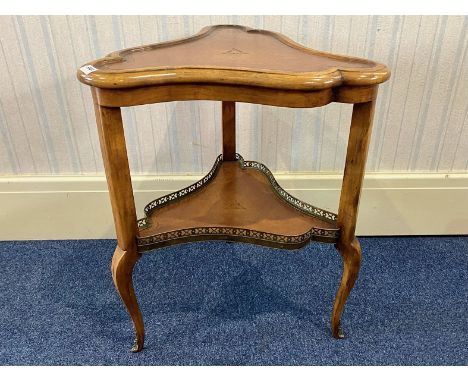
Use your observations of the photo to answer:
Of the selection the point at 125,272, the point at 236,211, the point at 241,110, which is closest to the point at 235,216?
the point at 236,211

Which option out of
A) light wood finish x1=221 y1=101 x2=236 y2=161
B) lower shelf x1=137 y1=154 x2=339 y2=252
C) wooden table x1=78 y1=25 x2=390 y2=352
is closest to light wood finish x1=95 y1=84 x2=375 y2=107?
wooden table x1=78 y1=25 x2=390 y2=352

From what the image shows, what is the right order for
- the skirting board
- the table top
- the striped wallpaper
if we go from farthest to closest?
the skirting board, the striped wallpaper, the table top

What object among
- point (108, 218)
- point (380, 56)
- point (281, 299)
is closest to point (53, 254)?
point (108, 218)

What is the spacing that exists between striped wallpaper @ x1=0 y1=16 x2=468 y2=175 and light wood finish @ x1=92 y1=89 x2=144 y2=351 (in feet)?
1.55

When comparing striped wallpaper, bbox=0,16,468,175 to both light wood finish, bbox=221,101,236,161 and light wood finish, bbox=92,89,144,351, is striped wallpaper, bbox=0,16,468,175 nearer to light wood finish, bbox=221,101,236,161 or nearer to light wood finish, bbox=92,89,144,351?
light wood finish, bbox=221,101,236,161

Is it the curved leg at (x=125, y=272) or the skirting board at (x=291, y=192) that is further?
the skirting board at (x=291, y=192)

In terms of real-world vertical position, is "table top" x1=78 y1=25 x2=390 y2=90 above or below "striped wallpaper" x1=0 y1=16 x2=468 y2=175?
above

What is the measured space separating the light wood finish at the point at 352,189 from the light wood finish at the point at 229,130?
40cm

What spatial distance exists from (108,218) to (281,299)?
2.05ft

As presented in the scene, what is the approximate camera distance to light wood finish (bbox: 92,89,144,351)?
69cm

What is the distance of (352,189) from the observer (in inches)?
31.3

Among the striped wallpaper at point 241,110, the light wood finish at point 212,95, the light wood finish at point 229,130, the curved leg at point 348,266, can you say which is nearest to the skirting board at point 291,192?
the striped wallpaper at point 241,110

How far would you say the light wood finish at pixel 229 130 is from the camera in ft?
3.54

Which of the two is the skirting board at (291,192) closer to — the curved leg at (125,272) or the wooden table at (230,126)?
the wooden table at (230,126)
